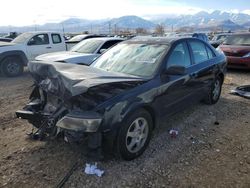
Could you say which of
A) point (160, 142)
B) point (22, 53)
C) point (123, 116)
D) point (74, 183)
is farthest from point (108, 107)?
point (22, 53)

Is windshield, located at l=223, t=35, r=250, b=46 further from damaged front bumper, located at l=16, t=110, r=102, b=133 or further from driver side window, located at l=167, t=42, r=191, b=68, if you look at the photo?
damaged front bumper, located at l=16, t=110, r=102, b=133

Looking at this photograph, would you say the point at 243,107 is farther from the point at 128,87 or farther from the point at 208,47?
the point at 128,87

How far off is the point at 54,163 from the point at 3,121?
89.0 inches

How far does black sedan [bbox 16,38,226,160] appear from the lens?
325 cm

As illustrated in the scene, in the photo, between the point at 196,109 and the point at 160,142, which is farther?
the point at 196,109

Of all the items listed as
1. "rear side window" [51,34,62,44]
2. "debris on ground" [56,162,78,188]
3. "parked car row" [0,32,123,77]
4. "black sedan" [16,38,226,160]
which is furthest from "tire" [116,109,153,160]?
"rear side window" [51,34,62,44]

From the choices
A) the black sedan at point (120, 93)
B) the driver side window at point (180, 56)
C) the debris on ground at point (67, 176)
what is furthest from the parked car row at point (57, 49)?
the debris on ground at point (67, 176)

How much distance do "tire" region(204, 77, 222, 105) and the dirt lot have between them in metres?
0.75

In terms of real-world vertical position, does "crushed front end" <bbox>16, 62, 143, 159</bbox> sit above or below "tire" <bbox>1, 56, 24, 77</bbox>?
above

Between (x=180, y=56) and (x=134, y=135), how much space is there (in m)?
1.80

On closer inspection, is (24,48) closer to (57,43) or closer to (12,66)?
(12,66)

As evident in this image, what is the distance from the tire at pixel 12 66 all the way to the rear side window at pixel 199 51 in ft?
26.5

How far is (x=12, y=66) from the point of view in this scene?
10867mm

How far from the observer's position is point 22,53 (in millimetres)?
11008
